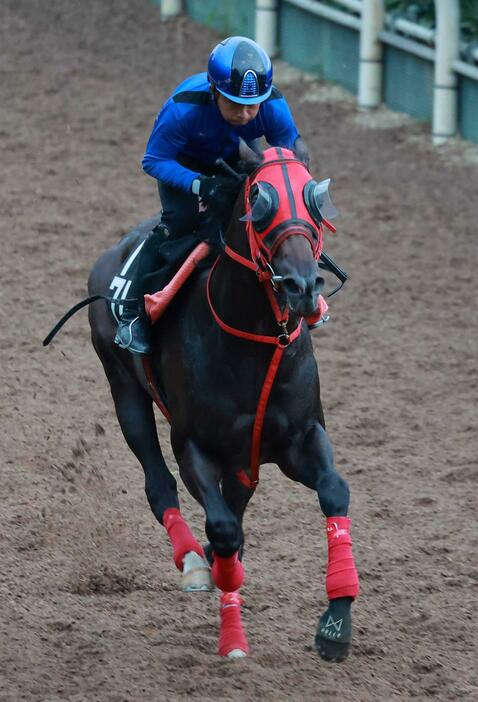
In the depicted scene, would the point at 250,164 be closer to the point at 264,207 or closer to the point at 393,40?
the point at 264,207

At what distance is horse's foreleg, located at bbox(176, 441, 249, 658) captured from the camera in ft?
16.4

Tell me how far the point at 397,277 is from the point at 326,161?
230cm

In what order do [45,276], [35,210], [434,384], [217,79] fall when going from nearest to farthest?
[217,79] → [434,384] → [45,276] → [35,210]

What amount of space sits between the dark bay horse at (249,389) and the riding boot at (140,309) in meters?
0.08

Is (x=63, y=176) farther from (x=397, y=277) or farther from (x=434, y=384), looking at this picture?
(x=434, y=384)

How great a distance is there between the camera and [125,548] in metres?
6.55

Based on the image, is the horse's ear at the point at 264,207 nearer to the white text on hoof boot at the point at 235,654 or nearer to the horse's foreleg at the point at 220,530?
the horse's foreleg at the point at 220,530

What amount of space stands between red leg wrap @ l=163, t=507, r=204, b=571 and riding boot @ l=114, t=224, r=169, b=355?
740 mm

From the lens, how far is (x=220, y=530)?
16.3 ft

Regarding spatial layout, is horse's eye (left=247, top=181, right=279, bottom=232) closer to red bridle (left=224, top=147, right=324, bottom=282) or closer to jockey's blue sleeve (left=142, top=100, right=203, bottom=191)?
red bridle (left=224, top=147, right=324, bottom=282)

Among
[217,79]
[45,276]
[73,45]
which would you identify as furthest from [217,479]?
[73,45]

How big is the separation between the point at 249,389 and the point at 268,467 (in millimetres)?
2710

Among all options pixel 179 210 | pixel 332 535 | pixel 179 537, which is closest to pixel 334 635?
pixel 332 535

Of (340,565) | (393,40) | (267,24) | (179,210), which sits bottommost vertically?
(267,24)
